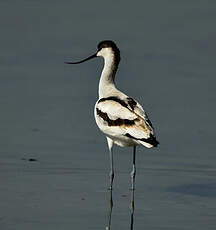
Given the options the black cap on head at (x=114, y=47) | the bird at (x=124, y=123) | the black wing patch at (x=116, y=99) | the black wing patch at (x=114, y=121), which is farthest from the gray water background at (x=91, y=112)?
the black cap on head at (x=114, y=47)

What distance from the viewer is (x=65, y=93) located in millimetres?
14461

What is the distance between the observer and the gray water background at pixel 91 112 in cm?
981

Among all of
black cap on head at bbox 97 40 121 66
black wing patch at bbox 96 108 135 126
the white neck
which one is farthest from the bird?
black cap on head at bbox 97 40 121 66

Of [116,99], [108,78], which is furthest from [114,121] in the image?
[108,78]

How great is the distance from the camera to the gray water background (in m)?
9.81

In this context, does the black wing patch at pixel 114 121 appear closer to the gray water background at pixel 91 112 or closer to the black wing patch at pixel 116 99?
the black wing patch at pixel 116 99

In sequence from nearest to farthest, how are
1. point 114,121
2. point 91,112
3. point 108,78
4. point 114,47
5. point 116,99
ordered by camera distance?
1. point 114,121
2. point 116,99
3. point 108,78
4. point 114,47
5. point 91,112

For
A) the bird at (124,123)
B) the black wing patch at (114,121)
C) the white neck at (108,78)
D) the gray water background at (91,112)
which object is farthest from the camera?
the white neck at (108,78)

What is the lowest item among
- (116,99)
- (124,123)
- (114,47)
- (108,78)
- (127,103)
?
(124,123)

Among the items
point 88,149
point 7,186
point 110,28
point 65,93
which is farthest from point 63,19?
point 7,186

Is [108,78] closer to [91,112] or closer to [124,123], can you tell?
[124,123]

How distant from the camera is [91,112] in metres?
13.9

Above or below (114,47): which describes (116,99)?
below

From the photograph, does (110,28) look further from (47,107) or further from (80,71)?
(47,107)
